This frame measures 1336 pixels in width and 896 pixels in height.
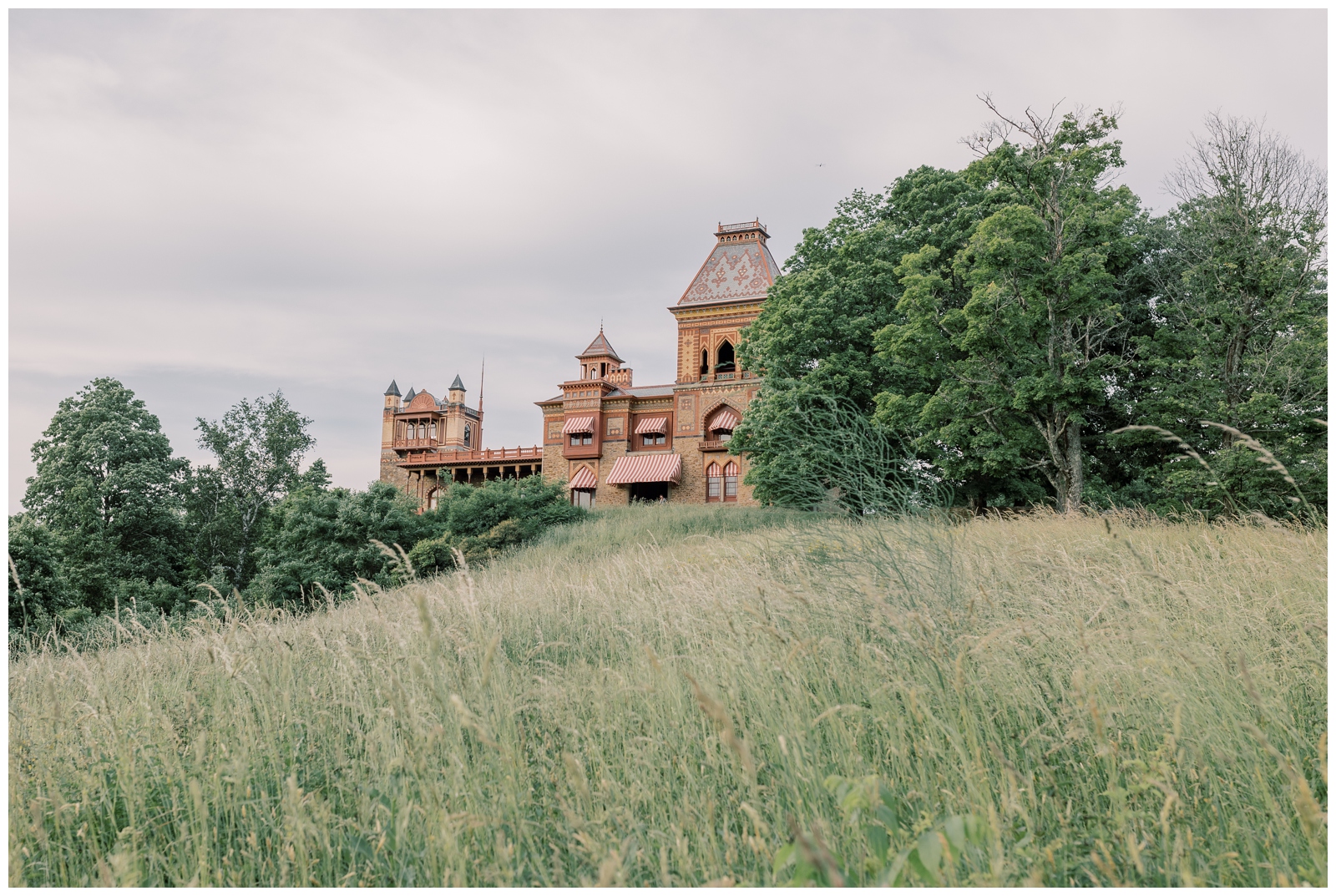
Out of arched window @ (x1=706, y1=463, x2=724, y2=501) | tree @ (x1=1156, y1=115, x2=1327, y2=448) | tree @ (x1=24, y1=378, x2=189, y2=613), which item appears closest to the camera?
tree @ (x1=1156, y1=115, x2=1327, y2=448)

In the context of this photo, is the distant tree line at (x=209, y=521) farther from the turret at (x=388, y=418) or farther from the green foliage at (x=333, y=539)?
the turret at (x=388, y=418)

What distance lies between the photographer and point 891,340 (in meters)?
17.0

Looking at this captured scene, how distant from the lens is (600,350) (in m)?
43.8

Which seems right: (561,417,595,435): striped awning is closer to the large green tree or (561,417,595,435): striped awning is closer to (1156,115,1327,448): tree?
the large green tree

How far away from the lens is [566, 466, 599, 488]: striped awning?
40.9 metres

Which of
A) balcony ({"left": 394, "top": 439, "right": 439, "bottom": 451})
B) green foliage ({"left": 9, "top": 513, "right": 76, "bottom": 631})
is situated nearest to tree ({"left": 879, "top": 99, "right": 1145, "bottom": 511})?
green foliage ({"left": 9, "top": 513, "right": 76, "bottom": 631})

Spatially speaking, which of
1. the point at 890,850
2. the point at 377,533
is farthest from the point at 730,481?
the point at 890,850

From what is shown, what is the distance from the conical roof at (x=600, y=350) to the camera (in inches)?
1718

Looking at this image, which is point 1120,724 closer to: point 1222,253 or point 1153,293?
point 1222,253

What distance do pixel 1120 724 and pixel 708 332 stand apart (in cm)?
3695

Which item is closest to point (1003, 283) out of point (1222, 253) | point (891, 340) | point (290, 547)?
point (891, 340)

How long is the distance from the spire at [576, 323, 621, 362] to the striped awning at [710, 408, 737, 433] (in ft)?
29.3

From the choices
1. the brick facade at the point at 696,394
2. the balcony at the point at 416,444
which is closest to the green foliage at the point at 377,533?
the brick facade at the point at 696,394

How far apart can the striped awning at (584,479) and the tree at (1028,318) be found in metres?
25.8
